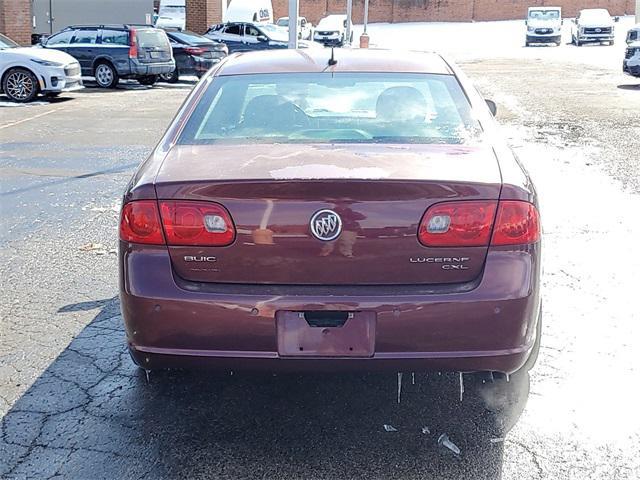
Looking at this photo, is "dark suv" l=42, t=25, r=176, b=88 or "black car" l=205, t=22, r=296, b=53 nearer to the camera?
"dark suv" l=42, t=25, r=176, b=88

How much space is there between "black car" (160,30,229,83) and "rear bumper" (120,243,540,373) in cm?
2021

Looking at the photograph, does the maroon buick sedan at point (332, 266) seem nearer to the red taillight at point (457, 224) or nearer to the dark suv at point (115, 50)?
the red taillight at point (457, 224)

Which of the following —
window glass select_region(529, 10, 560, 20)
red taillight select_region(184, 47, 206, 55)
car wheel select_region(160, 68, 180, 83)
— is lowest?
car wheel select_region(160, 68, 180, 83)

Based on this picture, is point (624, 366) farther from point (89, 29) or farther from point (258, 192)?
point (89, 29)

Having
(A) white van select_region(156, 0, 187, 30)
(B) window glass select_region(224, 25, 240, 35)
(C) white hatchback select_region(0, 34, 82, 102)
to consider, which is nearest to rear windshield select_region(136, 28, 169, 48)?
(C) white hatchback select_region(0, 34, 82, 102)

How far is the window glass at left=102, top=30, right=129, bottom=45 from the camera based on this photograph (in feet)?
68.1

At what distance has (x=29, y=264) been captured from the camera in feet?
19.8

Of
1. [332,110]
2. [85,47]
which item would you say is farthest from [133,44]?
[332,110]

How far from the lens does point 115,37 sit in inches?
822

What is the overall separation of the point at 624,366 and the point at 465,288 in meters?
1.52

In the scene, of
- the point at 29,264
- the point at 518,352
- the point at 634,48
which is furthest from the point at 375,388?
the point at 634,48

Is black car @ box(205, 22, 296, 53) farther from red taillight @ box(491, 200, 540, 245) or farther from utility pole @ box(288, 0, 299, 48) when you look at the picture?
red taillight @ box(491, 200, 540, 245)

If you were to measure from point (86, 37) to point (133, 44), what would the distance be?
4.89ft

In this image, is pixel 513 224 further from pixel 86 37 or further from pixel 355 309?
pixel 86 37
